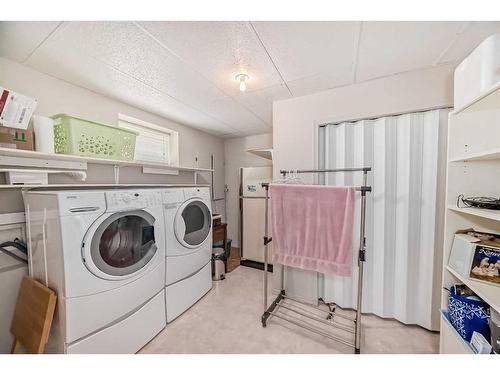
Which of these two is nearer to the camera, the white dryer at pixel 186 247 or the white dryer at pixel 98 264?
the white dryer at pixel 98 264

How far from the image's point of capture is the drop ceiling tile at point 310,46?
97cm

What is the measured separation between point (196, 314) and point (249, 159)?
2364 mm

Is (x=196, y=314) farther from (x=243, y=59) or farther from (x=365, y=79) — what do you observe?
(x=365, y=79)

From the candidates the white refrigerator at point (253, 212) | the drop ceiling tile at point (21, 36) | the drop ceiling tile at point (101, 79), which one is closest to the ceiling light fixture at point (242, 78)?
the drop ceiling tile at point (101, 79)

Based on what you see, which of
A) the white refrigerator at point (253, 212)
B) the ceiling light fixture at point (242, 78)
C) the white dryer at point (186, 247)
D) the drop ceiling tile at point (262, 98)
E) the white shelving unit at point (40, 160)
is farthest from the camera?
the white refrigerator at point (253, 212)

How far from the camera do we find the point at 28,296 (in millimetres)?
1163

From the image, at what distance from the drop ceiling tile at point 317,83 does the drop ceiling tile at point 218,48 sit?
20cm

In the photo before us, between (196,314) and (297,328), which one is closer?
(297,328)

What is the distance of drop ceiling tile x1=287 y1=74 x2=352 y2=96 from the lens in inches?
58.4

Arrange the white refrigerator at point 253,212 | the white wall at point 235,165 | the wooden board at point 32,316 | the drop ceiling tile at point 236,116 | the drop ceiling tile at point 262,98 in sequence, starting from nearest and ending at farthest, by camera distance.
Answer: the wooden board at point 32,316
the drop ceiling tile at point 262,98
the drop ceiling tile at point 236,116
the white refrigerator at point 253,212
the white wall at point 235,165

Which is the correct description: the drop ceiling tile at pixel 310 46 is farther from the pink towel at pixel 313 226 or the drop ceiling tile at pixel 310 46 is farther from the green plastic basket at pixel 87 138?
the green plastic basket at pixel 87 138

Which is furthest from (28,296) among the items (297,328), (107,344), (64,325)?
(297,328)

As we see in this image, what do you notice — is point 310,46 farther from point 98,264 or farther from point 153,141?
point 153,141

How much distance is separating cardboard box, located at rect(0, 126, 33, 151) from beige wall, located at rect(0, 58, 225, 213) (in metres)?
0.34
